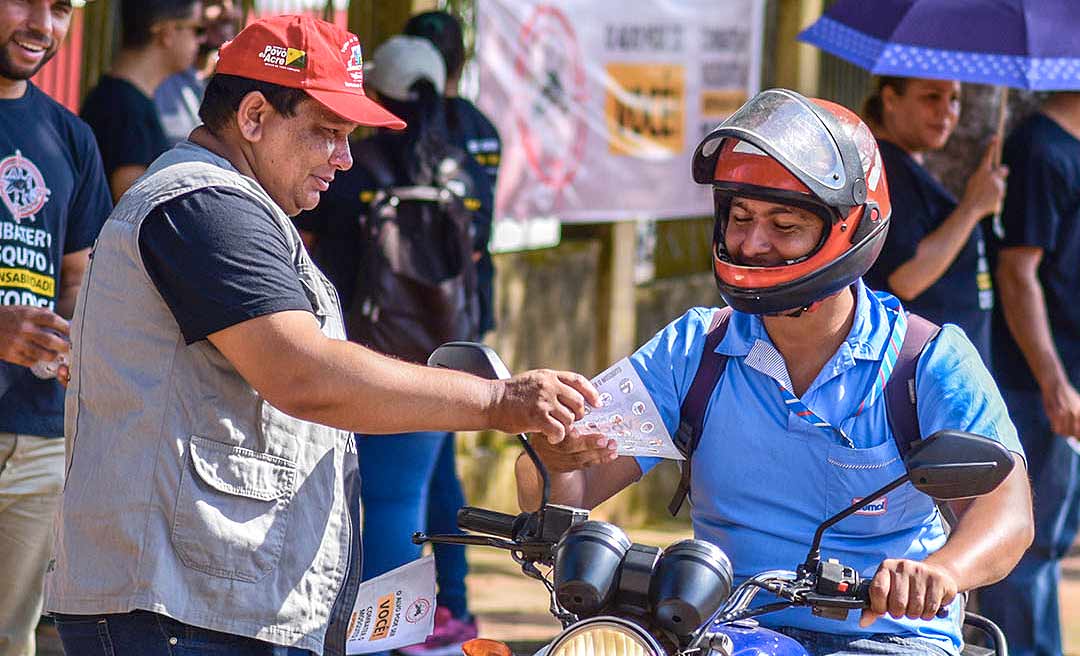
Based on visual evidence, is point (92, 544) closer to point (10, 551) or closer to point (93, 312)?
point (93, 312)

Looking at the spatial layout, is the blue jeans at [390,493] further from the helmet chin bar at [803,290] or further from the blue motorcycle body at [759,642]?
the blue motorcycle body at [759,642]

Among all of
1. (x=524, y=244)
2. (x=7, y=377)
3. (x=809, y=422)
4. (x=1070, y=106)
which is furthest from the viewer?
(x=524, y=244)

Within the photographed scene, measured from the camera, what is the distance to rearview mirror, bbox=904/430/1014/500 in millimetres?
2875

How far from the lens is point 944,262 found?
5855mm

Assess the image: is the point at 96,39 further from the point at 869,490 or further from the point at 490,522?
the point at 869,490

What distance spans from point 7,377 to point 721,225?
1963 mm

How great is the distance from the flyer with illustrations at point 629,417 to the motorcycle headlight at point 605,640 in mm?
779

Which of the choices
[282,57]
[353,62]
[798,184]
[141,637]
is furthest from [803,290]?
[141,637]

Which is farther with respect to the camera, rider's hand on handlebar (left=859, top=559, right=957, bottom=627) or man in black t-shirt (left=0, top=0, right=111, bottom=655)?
man in black t-shirt (left=0, top=0, right=111, bottom=655)

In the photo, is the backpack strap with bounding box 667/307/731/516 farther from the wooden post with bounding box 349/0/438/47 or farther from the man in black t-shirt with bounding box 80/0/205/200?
the wooden post with bounding box 349/0/438/47

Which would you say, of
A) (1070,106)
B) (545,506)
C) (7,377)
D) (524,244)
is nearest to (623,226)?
(524,244)

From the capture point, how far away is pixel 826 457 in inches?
139

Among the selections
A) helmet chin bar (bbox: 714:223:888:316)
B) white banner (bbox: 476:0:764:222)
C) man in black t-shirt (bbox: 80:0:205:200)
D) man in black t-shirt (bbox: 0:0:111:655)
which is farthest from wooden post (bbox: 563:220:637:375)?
helmet chin bar (bbox: 714:223:888:316)

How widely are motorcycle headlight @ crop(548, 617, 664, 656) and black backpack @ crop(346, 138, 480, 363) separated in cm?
319
